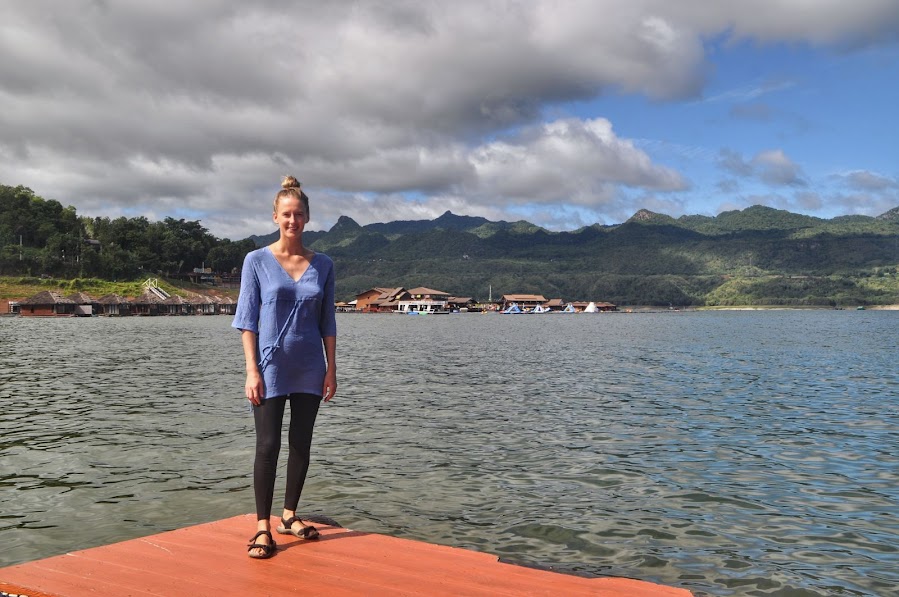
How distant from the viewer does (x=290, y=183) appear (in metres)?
5.95

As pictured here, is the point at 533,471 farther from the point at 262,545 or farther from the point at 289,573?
the point at 289,573

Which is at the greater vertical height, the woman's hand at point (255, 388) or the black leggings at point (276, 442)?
the woman's hand at point (255, 388)

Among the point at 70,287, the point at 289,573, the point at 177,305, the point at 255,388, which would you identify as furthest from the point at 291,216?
the point at 177,305

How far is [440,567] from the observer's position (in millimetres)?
5336

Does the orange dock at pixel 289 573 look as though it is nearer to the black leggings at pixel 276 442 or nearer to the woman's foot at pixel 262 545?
the woman's foot at pixel 262 545

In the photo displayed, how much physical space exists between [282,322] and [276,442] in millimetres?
1113

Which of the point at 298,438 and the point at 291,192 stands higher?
the point at 291,192

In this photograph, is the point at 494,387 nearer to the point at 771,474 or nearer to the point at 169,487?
the point at 771,474

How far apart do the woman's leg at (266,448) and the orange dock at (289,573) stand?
420 millimetres

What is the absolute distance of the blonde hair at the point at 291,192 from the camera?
5.90 meters

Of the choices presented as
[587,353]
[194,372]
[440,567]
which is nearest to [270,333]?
[440,567]

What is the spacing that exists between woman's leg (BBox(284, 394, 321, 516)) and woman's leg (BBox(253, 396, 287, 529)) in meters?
0.13

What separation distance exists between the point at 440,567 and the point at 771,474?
8659 mm

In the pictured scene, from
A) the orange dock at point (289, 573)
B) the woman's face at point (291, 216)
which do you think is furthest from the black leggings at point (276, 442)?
the woman's face at point (291, 216)
